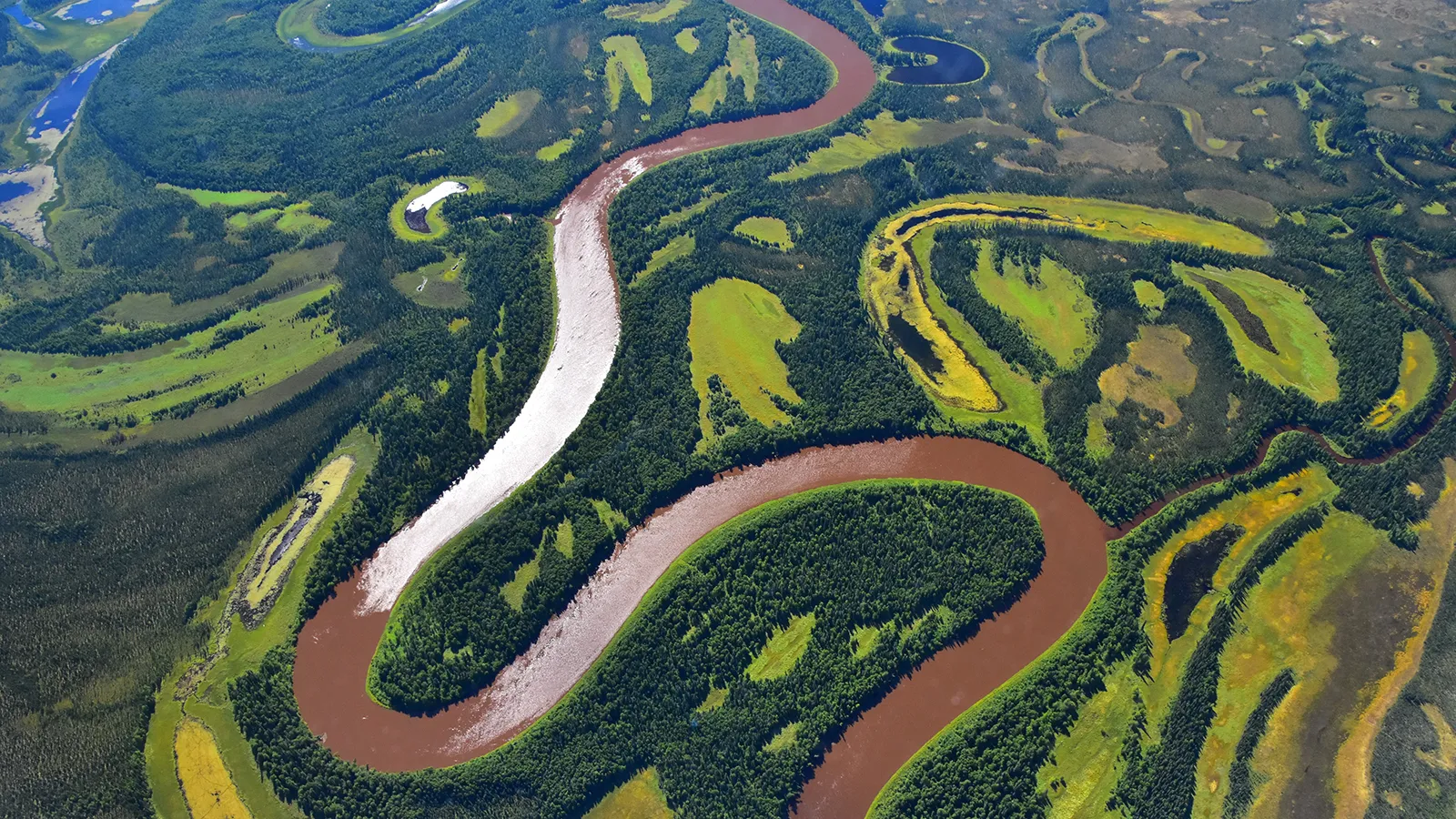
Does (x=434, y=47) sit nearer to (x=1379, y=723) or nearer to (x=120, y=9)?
(x=120, y=9)

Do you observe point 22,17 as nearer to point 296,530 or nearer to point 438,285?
point 438,285

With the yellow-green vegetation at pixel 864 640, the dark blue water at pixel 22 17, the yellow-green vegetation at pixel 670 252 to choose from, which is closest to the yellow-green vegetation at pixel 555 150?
the yellow-green vegetation at pixel 670 252

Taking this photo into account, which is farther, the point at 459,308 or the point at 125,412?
the point at 459,308

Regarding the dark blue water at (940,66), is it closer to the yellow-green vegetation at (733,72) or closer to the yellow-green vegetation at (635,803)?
the yellow-green vegetation at (733,72)

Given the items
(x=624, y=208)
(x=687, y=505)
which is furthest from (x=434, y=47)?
(x=687, y=505)

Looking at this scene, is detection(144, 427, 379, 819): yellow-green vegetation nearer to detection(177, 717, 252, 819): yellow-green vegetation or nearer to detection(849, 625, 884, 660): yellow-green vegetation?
detection(177, 717, 252, 819): yellow-green vegetation

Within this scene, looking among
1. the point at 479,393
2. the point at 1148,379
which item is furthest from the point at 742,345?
the point at 1148,379

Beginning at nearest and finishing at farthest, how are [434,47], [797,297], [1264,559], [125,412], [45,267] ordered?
[1264,559] < [125,412] < [797,297] < [45,267] < [434,47]
